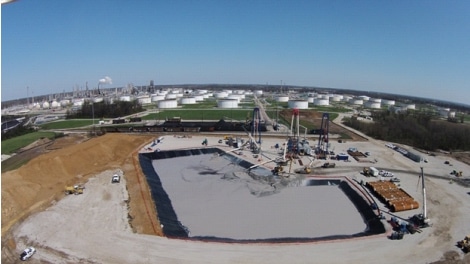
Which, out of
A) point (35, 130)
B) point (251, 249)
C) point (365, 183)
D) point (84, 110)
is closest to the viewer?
point (251, 249)

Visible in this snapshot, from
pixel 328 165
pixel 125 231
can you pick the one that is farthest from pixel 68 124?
pixel 125 231

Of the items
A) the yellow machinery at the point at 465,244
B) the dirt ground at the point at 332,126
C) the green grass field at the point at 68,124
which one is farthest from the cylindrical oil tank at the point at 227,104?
the yellow machinery at the point at 465,244

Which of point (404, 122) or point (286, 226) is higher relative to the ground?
point (404, 122)

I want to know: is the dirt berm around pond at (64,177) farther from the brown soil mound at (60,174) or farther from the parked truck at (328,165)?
the parked truck at (328,165)

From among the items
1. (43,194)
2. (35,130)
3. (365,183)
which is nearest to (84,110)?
(35,130)

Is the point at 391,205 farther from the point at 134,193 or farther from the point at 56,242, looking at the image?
the point at 56,242

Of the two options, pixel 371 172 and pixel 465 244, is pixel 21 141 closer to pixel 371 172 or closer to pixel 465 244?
pixel 371 172
